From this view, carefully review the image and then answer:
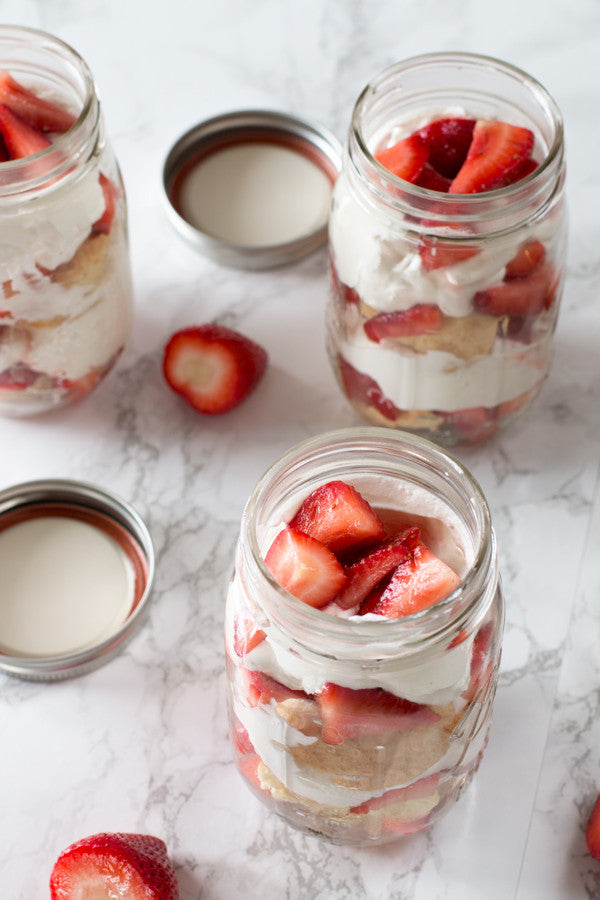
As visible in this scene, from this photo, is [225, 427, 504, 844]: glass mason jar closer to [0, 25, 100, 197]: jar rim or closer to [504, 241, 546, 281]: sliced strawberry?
[504, 241, 546, 281]: sliced strawberry

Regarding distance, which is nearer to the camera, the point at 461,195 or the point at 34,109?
the point at 461,195

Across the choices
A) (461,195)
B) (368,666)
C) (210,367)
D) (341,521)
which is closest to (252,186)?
(210,367)

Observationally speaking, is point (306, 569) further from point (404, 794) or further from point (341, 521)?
point (404, 794)

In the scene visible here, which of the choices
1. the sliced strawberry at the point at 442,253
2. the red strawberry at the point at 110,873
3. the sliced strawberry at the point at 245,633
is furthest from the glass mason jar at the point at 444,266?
the red strawberry at the point at 110,873

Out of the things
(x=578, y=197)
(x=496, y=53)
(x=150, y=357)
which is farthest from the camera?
(x=496, y=53)

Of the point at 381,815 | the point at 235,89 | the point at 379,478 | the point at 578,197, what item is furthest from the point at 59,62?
the point at 381,815

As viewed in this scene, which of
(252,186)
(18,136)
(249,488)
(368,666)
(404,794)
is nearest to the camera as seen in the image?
(368,666)

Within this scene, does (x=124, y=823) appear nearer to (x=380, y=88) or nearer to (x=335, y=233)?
(x=335, y=233)
